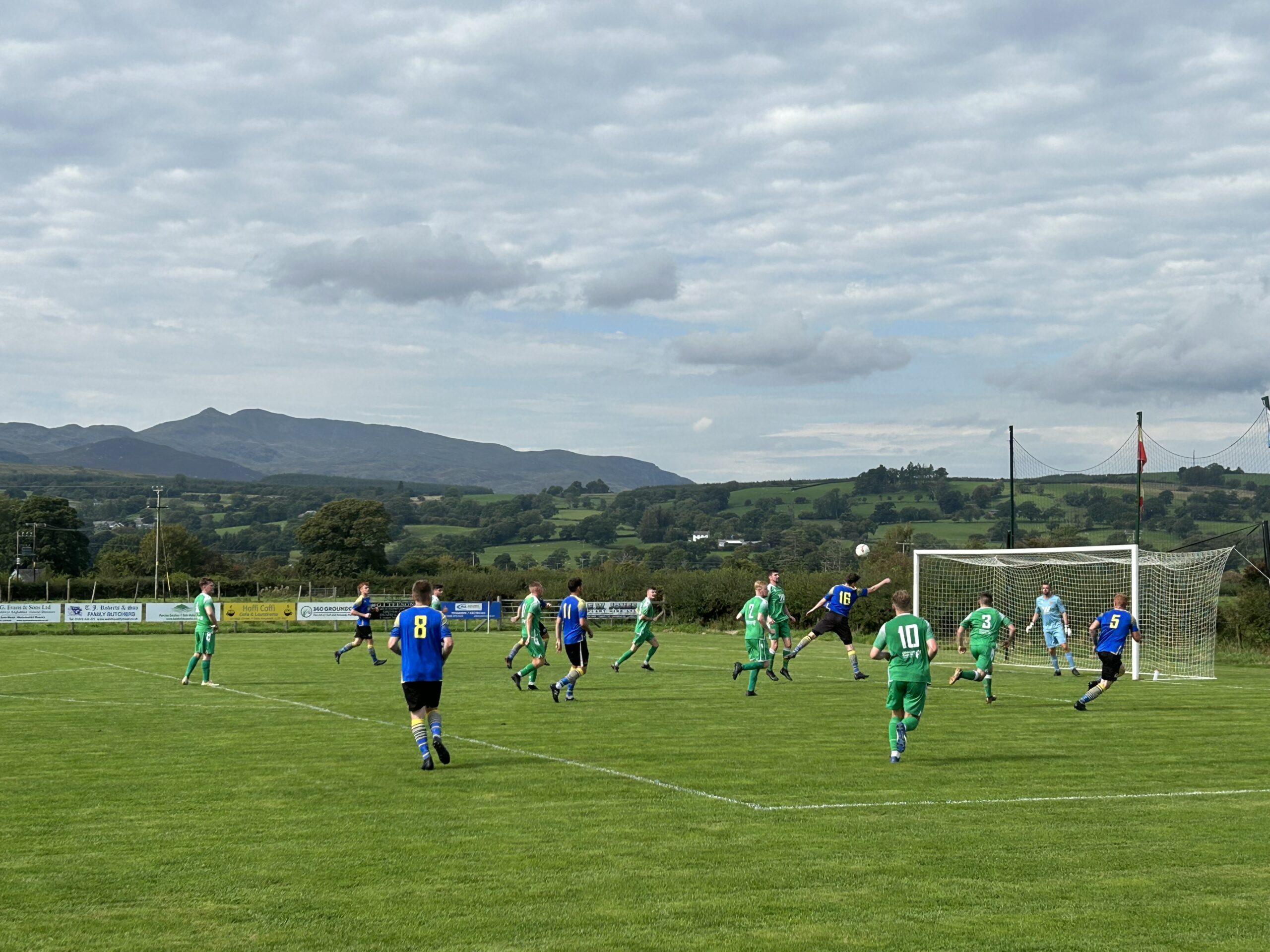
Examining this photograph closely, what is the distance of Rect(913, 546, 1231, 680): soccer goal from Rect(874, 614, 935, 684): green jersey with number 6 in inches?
590

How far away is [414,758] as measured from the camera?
14156mm

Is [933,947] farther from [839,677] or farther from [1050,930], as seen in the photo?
[839,677]

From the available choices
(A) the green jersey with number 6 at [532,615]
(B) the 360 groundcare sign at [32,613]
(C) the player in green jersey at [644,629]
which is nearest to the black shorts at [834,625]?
(C) the player in green jersey at [644,629]

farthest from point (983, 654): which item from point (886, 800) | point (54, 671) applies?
point (54, 671)

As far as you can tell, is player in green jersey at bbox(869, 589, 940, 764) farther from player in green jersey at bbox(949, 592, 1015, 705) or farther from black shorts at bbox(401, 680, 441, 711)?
player in green jersey at bbox(949, 592, 1015, 705)

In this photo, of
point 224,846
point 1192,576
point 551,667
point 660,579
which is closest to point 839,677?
point 551,667

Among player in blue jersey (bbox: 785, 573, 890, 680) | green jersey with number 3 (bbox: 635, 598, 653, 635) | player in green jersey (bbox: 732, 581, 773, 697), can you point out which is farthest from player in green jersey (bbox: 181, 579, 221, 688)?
player in blue jersey (bbox: 785, 573, 890, 680)

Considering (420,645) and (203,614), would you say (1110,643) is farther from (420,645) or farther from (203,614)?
(203,614)

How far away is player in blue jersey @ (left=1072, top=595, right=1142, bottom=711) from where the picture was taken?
20.1 m

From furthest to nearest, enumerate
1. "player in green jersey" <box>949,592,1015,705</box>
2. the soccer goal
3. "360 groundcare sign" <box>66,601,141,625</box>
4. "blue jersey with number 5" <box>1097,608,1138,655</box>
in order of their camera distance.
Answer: "360 groundcare sign" <box>66,601,141,625</box>
the soccer goal
"player in green jersey" <box>949,592,1015,705</box>
"blue jersey with number 5" <box>1097,608,1138,655</box>

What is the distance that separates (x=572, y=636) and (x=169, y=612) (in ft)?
115

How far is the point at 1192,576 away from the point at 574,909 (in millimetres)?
28395

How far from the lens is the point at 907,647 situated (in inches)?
560

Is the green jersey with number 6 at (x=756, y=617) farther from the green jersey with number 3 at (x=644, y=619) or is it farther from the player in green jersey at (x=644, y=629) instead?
the green jersey with number 3 at (x=644, y=619)
